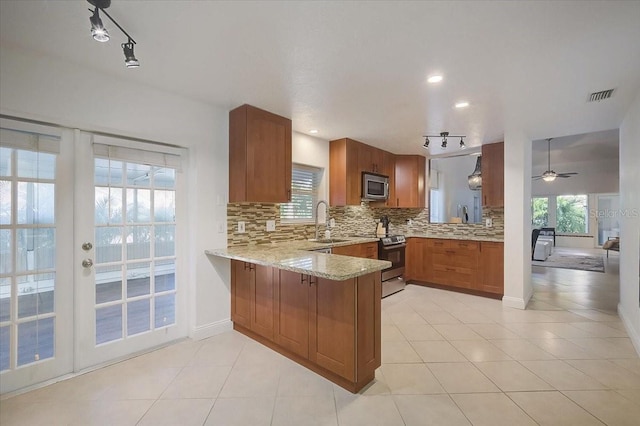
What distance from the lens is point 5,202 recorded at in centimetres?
195

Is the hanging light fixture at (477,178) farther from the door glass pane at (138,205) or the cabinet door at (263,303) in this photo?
the door glass pane at (138,205)

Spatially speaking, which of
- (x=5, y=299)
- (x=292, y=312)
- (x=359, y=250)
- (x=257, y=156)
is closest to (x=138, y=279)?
(x=5, y=299)

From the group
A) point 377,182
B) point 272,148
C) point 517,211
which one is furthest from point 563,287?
point 272,148

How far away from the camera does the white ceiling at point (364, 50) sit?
1.54m

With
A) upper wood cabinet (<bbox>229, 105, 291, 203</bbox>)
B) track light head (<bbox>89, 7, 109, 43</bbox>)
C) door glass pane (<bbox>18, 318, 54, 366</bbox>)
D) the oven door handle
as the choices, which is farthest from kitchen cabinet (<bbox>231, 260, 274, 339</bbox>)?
the oven door handle

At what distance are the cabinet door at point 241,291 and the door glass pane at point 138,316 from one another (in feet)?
2.56

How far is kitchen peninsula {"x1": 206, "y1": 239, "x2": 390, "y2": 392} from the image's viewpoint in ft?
6.32

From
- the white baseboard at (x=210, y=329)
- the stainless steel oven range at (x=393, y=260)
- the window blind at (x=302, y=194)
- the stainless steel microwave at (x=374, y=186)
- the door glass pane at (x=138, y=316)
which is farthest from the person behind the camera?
the stainless steel microwave at (x=374, y=186)

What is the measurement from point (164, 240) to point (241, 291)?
2.96 ft

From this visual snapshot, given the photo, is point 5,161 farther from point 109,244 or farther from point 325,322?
point 325,322

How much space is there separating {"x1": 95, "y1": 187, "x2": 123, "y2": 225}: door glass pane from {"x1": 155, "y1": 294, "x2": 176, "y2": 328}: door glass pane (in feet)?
2.76

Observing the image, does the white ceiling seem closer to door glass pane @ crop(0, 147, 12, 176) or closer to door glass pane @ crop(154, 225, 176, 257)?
door glass pane @ crop(0, 147, 12, 176)

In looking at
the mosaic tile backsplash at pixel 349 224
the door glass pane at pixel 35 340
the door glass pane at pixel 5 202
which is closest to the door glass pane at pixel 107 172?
the door glass pane at pixel 5 202

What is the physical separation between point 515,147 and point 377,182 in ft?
6.30
